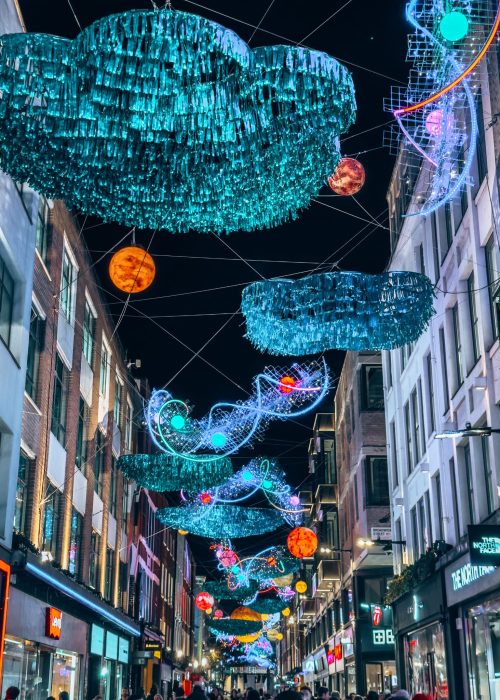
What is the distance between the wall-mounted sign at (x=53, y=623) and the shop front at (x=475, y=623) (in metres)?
10.3

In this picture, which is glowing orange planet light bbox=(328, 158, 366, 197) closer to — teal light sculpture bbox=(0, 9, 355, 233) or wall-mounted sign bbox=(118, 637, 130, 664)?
teal light sculpture bbox=(0, 9, 355, 233)

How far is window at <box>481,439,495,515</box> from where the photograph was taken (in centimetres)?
1873

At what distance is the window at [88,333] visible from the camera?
3011 cm

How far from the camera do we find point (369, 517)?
35.7 m

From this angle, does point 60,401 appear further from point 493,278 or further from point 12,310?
point 493,278

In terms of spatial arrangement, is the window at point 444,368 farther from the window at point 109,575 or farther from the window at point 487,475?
the window at point 109,575

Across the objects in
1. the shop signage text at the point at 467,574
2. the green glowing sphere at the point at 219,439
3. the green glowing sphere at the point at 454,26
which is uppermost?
the green glowing sphere at the point at 454,26

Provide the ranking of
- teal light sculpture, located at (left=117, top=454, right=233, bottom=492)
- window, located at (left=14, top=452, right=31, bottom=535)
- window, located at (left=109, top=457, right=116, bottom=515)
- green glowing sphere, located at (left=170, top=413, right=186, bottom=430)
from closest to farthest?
green glowing sphere, located at (left=170, top=413, right=186, bottom=430)
teal light sculpture, located at (left=117, top=454, right=233, bottom=492)
window, located at (left=14, top=452, right=31, bottom=535)
window, located at (left=109, top=457, right=116, bottom=515)

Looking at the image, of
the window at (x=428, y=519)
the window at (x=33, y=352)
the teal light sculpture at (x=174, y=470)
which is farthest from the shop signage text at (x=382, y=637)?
the window at (x=33, y=352)

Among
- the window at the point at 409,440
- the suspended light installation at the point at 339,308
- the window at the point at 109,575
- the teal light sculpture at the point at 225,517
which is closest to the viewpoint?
the suspended light installation at the point at 339,308

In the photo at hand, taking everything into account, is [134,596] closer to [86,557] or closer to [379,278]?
[86,557]

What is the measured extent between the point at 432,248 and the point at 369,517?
15.1 meters

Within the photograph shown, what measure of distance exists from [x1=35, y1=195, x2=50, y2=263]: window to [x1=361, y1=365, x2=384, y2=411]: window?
1766 centimetres

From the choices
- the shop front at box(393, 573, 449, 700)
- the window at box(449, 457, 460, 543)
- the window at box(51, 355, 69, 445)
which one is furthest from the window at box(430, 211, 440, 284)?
the window at box(51, 355, 69, 445)
